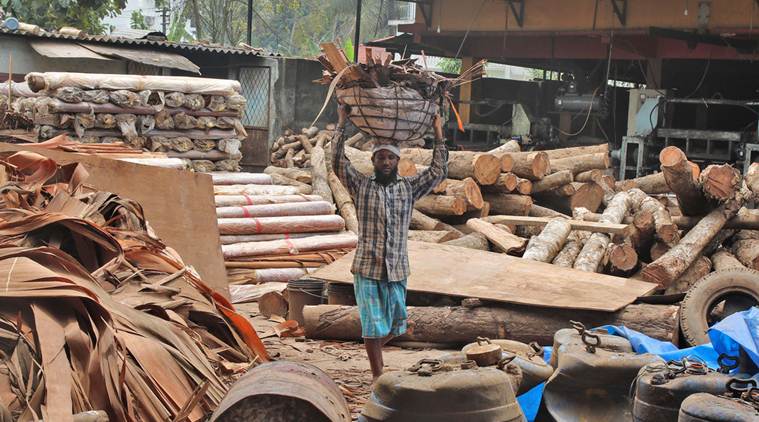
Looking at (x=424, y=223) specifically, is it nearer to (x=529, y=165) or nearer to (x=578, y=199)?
(x=529, y=165)

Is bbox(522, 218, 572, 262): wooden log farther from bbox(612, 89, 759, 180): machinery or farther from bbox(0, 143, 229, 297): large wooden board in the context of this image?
bbox(612, 89, 759, 180): machinery

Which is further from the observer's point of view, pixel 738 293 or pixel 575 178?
pixel 575 178

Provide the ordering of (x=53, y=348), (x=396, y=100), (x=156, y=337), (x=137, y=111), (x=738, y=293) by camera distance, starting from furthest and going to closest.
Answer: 1. (x=137, y=111)
2. (x=738, y=293)
3. (x=396, y=100)
4. (x=156, y=337)
5. (x=53, y=348)

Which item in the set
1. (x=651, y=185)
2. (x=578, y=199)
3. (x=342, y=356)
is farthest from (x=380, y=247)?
(x=651, y=185)

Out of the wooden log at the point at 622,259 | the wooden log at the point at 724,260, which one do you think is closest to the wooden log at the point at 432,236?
the wooden log at the point at 622,259

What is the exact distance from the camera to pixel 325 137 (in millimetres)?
21656

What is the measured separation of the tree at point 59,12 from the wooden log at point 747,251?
18469 mm

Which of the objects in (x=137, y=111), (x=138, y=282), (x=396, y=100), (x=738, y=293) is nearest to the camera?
(x=138, y=282)

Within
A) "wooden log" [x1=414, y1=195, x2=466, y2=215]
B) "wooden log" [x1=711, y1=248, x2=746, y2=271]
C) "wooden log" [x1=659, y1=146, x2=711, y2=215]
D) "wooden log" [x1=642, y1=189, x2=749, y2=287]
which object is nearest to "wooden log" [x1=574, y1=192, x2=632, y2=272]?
"wooden log" [x1=642, y1=189, x2=749, y2=287]

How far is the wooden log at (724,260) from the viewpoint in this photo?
10.2 meters

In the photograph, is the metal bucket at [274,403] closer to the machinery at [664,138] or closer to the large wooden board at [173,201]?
the large wooden board at [173,201]

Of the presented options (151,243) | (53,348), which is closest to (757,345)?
(53,348)

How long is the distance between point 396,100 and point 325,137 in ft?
49.1

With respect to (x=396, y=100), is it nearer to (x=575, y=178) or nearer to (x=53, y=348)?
(x=53, y=348)
